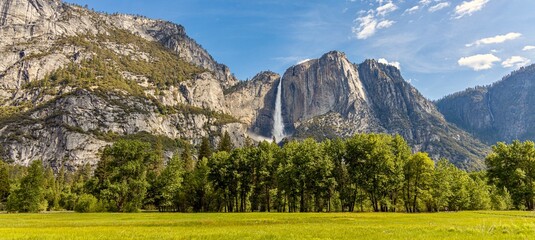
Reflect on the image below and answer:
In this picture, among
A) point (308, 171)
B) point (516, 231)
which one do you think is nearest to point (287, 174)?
point (308, 171)

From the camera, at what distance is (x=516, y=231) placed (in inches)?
810

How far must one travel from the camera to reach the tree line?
222 feet

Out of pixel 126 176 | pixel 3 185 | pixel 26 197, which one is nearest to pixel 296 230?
pixel 126 176

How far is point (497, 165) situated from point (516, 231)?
7958 cm

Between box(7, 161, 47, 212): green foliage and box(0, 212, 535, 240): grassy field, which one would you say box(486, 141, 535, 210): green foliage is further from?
box(7, 161, 47, 212): green foliage

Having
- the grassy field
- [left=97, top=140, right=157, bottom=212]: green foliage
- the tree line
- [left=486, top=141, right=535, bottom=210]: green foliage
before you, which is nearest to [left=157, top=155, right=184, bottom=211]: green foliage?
the tree line

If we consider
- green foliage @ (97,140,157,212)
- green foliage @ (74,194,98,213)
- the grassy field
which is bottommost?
green foliage @ (74,194,98,213)

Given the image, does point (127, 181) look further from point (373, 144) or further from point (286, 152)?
point (373, 144)

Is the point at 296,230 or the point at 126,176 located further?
the point at 126,176

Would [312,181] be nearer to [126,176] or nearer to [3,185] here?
[126,176]

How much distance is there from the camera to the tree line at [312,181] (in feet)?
222

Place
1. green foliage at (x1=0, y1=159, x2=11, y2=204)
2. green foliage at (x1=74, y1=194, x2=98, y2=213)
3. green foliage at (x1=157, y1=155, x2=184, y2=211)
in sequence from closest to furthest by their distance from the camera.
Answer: green foliage at (x1=74, y1=194, x2=98, y2=213) → green foliage at (x1=157, y1=155, x2=184, y2=211) → green foliage at (x1=0, y1=159, x2=11, y2=204)

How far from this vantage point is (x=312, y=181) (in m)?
69.2

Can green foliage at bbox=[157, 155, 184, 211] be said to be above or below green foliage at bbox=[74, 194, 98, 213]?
above
